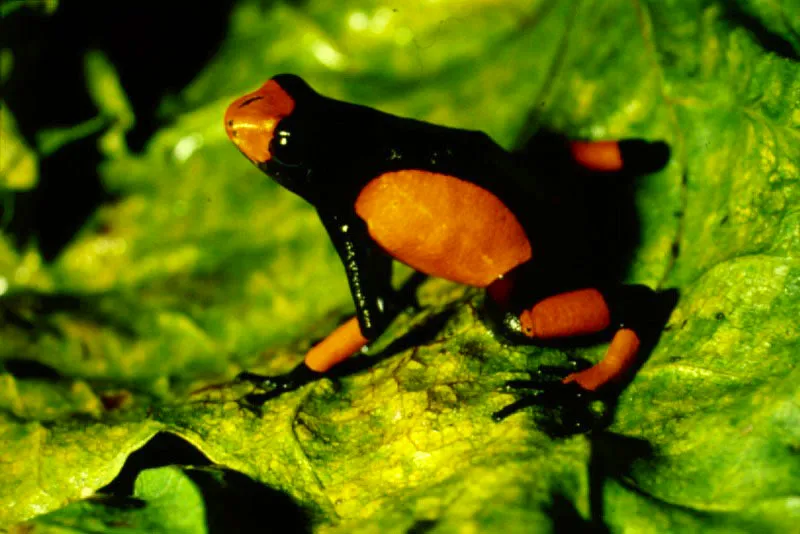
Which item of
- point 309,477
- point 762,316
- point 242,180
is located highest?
point 762,316

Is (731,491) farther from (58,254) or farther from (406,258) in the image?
(58,254)

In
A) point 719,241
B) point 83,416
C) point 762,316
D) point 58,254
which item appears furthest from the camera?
point 58,254

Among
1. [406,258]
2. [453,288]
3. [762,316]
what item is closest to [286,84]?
[406,258]

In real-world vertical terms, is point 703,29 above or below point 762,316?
above

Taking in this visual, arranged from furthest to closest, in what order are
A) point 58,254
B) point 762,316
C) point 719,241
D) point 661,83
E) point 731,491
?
point 58,254 < point 661,83 < point 719,241 < point 762,316 < point 731,491

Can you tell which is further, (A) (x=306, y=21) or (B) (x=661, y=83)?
(A) (x=306, y=21)

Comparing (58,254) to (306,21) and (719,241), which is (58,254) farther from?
(719,241)

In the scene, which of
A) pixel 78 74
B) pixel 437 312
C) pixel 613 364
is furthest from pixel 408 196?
pixel 78 74

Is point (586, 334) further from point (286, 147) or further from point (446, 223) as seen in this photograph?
point (286, 147)
